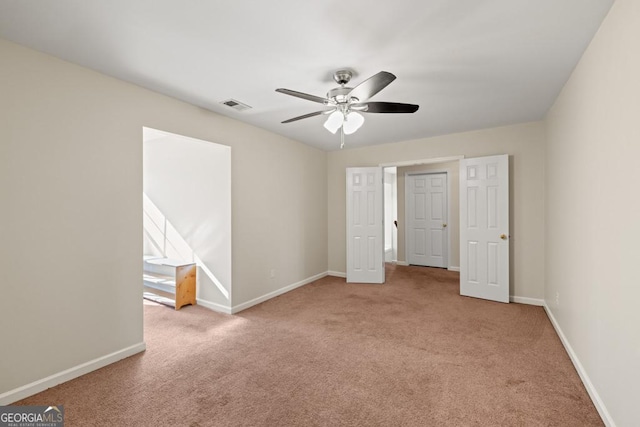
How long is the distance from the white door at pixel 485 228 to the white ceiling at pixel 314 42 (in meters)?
1.31

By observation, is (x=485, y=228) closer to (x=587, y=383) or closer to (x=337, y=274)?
(x=587, y=383)

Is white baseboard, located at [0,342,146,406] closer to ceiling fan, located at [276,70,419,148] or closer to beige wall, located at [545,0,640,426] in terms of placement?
ceiling fan, located at [276,70,419,148]

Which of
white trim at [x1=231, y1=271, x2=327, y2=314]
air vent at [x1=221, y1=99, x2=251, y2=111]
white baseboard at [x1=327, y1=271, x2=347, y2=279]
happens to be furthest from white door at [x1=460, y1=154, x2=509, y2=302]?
air vent at [x1=221, y1=99, x2=251, y2=111]

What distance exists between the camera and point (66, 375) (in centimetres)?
228

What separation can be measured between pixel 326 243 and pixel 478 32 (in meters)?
4.32

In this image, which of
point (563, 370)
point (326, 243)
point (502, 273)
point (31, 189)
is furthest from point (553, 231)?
point (31, 189)

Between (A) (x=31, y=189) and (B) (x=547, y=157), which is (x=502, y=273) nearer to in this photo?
(B) (x=547, y=157)

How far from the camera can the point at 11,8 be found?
5.59 feet

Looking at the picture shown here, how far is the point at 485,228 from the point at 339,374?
312 cm

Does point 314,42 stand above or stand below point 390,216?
above

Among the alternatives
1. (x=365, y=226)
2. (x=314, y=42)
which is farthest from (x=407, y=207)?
(x=314, y=42)

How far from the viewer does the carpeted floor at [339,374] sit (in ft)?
6.23

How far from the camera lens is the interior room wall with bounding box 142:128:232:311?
382 centimetres

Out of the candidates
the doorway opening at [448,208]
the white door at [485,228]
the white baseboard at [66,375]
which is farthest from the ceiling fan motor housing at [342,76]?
the doorway opening at [448,208]
